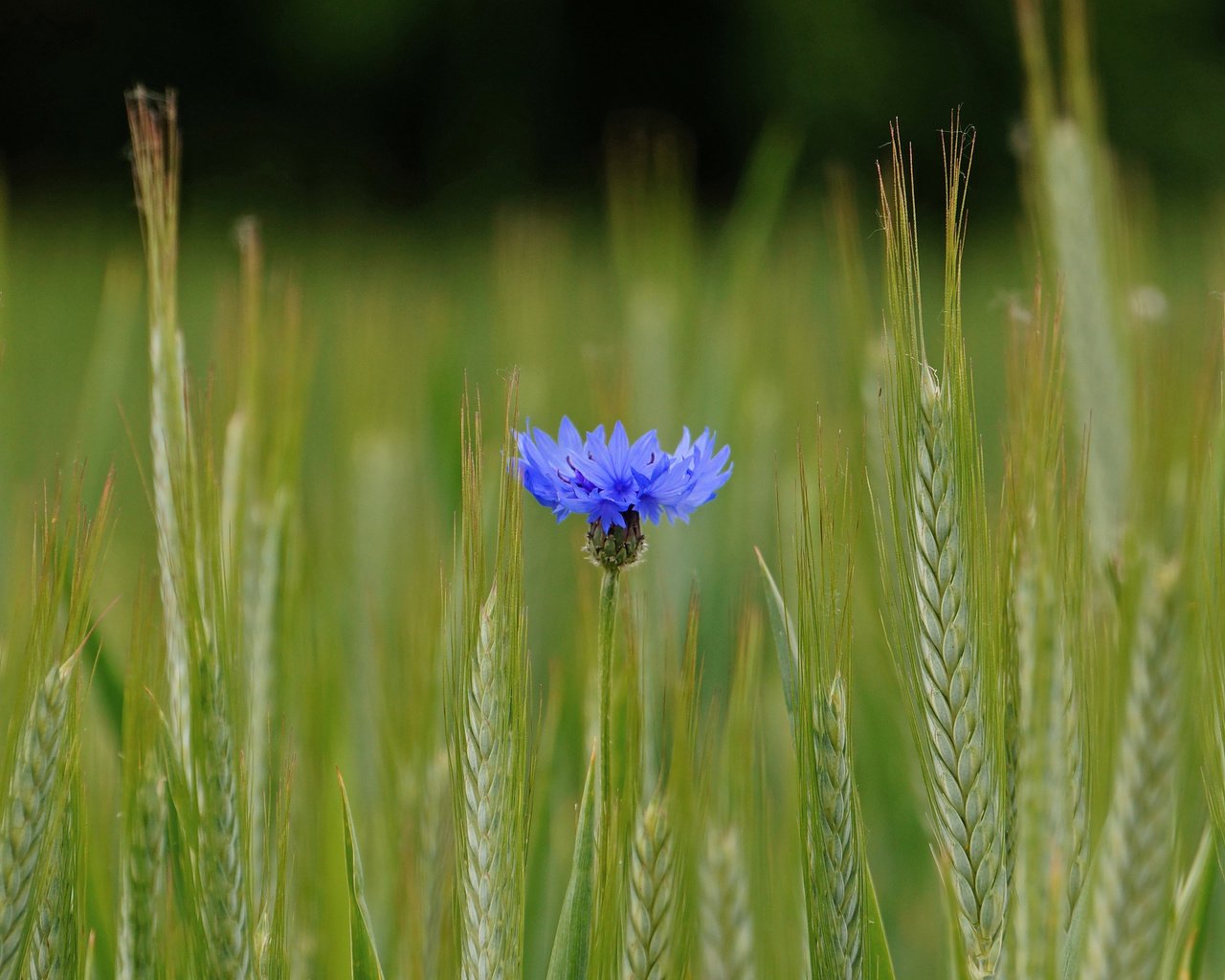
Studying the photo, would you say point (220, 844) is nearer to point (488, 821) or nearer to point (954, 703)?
point (488, 821)

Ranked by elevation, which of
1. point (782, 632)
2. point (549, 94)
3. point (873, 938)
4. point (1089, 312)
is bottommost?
point (873, 938)

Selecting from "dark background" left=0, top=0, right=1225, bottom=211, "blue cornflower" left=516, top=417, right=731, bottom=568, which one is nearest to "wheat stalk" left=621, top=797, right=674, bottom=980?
"blue cornflower" left=516, top=417, right=731, bottom=568

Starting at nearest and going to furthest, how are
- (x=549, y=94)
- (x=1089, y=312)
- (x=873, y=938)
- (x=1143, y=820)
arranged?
(x=1143, y=820), (x=873, y=938), (x=1089, y=312), (x=549, y=94)

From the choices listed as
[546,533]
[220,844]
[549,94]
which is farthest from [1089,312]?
[549,94]

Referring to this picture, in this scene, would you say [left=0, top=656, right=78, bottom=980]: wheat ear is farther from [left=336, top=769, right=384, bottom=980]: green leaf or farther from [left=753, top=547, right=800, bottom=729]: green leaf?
[left=753, top=547, right=800, bottom=729]: green leaf

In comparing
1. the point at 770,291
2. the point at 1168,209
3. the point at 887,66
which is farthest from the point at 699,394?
the point at 887,66

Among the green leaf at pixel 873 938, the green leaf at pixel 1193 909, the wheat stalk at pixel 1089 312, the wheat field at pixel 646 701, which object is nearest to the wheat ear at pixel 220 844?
the wheat field at pixel 646 701
